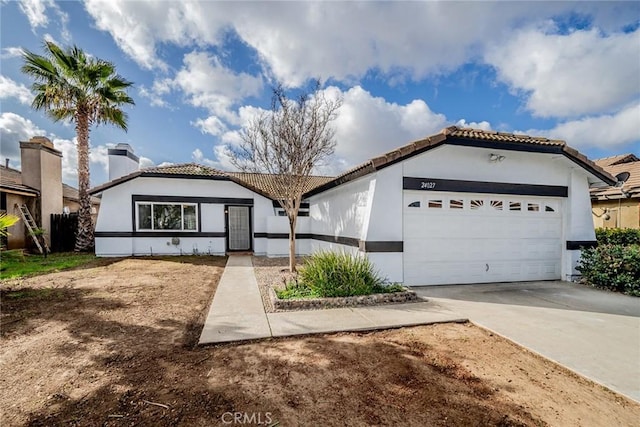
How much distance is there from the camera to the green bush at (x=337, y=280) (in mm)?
6471

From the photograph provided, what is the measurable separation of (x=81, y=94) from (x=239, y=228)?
31.8ft

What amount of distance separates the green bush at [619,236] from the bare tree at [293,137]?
9286 mm

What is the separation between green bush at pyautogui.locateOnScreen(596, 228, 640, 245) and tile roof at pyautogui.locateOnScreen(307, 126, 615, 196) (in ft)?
6.32

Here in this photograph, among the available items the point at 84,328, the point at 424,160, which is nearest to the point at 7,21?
the point at 84,328

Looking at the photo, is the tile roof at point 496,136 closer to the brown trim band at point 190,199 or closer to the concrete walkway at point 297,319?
the concrete walkway at point 297,319

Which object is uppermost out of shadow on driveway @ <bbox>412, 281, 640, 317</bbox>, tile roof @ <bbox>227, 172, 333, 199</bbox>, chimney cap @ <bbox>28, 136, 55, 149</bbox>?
chimney cap @ <bbox>28, 136, 55, 149</bbox>

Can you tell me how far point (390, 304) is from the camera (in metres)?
6.28

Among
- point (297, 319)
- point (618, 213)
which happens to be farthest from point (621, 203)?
point (297, 319)

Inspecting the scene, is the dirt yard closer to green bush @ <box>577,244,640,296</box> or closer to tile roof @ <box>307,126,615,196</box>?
tile roof @ <box>307,126,615,196</box>

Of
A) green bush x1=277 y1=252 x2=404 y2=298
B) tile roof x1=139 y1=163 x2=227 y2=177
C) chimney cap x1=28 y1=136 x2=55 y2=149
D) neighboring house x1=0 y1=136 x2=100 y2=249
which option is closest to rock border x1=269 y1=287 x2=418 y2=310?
green bush x1=277 y1=252 x2=404 y2=298

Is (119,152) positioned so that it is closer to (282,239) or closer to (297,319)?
(282,239)

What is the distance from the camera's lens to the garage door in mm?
7789

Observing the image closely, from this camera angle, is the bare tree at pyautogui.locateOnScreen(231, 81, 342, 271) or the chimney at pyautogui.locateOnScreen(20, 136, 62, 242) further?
the chimney at pyautogui.locateOnScreen(20, 136, 62, 242)

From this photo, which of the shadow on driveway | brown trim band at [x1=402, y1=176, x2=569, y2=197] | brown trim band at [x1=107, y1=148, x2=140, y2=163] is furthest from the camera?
brown trim band at [x1=107, y1=148, x2=140, y2=163]
